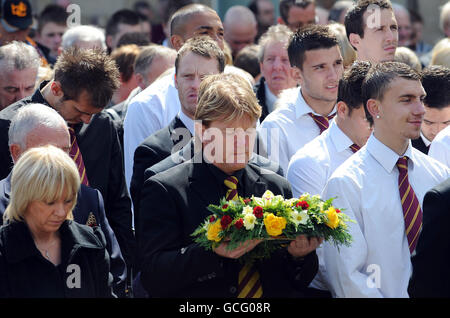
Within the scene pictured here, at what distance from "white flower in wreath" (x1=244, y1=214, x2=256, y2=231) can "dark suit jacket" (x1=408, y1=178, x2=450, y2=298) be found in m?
0.83

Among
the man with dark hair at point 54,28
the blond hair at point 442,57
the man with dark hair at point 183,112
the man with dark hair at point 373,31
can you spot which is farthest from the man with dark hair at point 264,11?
the man with dark hair at point 183,112

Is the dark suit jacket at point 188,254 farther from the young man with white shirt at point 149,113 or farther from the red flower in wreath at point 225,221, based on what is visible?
the young man with white shirt at point 149,113

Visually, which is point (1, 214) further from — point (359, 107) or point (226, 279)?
point (359, 107)

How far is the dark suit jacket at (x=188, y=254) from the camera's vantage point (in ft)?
13.4

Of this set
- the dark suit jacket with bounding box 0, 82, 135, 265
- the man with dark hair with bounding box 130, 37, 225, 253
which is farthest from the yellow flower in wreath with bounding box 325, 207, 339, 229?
the dark suit jacket with bounding box 0, 82, 135, 265

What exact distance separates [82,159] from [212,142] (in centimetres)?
144

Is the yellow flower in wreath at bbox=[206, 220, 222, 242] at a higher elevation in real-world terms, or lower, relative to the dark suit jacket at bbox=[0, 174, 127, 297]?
higher

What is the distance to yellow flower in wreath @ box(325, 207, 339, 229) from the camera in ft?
13.1

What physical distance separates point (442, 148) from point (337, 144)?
772mm

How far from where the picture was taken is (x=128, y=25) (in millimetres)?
10336

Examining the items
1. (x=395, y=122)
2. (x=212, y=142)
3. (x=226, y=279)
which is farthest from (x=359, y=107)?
(x=226, y=279)

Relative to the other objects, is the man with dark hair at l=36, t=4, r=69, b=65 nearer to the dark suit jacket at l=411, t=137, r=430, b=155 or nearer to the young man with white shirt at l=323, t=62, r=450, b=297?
the dark suit jacket at l=411, t=137, r=430, b=155

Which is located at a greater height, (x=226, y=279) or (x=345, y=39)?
(x=345, y=39)

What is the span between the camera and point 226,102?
4.23 meters
